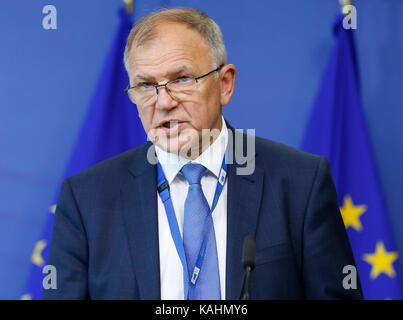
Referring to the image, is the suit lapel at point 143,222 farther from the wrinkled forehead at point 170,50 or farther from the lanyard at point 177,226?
the wrinkled forehead at point 170,50

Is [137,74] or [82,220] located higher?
[137,74]

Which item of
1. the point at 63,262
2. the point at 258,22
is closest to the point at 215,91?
the point at 63,262

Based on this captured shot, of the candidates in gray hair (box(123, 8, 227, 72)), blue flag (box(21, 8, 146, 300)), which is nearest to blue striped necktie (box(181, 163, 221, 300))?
gray hair (box(123, 8, 227, 72))

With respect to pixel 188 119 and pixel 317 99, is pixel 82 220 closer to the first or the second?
pixel 188 119

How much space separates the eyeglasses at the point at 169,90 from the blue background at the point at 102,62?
48.5 inches

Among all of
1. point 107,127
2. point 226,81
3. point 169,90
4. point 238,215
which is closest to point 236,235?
point 238,215

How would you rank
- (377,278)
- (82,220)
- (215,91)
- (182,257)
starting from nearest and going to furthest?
1. (182,257)
2. (82,220)
3. (215,91)
4. (377,278)

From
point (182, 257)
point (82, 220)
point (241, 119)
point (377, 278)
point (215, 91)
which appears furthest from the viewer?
point (241, 119)

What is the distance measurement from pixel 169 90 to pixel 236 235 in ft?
1.74

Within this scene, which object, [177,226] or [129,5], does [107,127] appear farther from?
[177,226]

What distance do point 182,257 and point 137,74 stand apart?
0.64 m

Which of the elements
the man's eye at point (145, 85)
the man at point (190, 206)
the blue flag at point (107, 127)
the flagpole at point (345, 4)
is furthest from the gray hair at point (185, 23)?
the flagpole at point (345, 4)

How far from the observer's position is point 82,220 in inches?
82.4

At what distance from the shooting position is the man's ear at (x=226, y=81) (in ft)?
7.55
